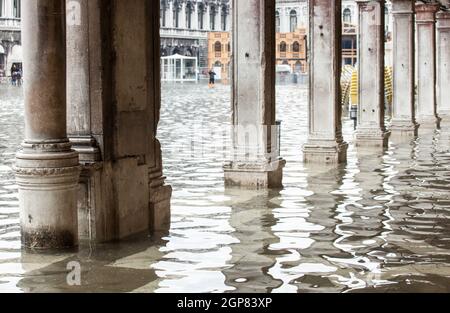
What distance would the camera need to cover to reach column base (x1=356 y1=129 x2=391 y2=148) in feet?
62.1

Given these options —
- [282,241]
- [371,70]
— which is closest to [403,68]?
[371,70]

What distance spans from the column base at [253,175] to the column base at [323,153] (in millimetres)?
2987

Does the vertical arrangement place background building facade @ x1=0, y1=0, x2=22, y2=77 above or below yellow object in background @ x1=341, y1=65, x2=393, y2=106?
above

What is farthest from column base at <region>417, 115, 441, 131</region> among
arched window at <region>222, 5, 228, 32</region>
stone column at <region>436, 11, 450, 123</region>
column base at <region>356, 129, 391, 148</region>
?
arched window at <region>222, 5, 228, 32</region>

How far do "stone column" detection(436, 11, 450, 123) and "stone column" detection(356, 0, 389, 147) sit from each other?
8198 millimetres

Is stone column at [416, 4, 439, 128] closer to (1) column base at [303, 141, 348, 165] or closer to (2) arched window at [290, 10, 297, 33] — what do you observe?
(1) column base at [303, 141, 348, 165]

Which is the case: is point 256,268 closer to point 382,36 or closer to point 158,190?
point 158,190

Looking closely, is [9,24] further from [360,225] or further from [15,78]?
[360,225]

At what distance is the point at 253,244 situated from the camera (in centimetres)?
846

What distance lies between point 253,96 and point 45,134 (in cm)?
486

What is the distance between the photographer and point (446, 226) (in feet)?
30.8

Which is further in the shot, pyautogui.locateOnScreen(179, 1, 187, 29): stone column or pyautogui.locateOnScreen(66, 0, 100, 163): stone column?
pyautogui.locateOnScreen(179, 1, 187, 29): stone column

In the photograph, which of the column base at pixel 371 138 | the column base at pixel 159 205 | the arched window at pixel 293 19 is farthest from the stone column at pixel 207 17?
the column base at pixel 159 205

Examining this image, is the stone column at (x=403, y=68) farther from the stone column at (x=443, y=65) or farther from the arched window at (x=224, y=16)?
the arched window at (x=224, y=16)
